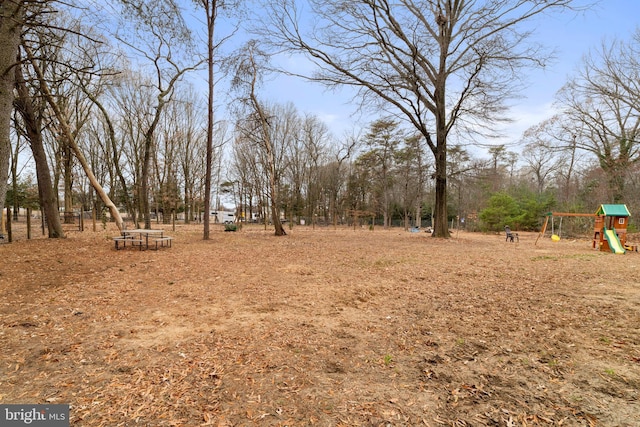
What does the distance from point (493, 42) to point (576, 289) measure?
1126 cm

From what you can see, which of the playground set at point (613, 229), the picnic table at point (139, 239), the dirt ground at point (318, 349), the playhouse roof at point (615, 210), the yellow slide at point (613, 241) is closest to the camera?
the dirt ground at point (318, 349)

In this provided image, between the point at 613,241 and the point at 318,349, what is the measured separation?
14167mm

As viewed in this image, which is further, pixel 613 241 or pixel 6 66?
pixel 613 241

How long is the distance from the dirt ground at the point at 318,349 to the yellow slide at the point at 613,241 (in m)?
7.01

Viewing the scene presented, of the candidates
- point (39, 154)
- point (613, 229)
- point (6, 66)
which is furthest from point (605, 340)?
point (39, 154)

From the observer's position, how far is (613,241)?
11.6m

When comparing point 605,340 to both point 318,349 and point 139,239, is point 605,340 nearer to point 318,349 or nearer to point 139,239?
point 318,349

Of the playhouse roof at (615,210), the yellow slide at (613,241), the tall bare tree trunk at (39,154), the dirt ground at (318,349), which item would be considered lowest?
the dirt ground at (318,349)

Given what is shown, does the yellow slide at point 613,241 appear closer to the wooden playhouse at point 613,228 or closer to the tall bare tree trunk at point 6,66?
the wooden playhouse at point 613,228

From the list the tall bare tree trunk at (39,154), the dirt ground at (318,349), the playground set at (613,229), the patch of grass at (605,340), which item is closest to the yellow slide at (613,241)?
the playground set at (613,229)

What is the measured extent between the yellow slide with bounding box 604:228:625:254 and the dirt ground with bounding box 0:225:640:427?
23.0 ft

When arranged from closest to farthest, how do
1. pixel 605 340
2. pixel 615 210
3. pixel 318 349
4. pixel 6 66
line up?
1. pixel 318 349
2. pixel 605 340
3. pixel 6 66
4. pixel 615 210

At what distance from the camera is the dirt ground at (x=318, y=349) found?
2.12m

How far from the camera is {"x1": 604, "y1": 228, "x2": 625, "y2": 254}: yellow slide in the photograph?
1118 cm
